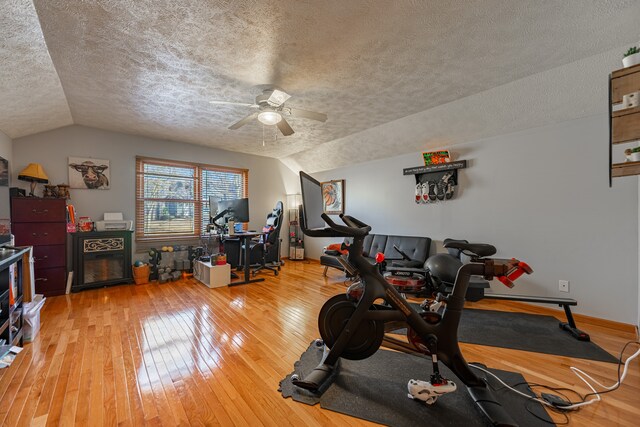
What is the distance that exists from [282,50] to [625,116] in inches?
102

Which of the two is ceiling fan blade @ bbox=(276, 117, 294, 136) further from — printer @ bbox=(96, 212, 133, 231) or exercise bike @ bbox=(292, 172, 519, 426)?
printer @ bbox=(96, 212, 133, 231)

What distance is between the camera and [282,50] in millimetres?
2215

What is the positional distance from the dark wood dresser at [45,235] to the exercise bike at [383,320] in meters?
4.16

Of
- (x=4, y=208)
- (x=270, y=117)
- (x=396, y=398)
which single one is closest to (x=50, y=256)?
(x=4, y=208)

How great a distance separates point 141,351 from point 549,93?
488 centimetres

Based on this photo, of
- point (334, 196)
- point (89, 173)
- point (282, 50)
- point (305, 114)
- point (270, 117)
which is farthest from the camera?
point (334, 196)

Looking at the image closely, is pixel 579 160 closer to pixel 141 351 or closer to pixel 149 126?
pixel 141 351

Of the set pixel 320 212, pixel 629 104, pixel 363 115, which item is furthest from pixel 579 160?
pixel 320 212

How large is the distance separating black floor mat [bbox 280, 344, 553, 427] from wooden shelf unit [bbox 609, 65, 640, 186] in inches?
66.5

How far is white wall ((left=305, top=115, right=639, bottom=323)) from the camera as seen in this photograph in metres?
2.65

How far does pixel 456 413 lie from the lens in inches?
57.8

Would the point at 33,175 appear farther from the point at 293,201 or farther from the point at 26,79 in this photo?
the point at 293,201

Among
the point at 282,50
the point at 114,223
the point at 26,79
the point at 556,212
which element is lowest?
the point at 114,223

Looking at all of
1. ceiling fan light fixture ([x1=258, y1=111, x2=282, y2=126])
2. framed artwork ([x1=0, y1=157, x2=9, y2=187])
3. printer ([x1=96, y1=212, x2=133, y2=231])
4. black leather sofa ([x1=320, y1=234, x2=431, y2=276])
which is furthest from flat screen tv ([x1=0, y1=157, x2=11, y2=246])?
black leather sofa ([x1=320, y1=234, x2=431, y2=276])
